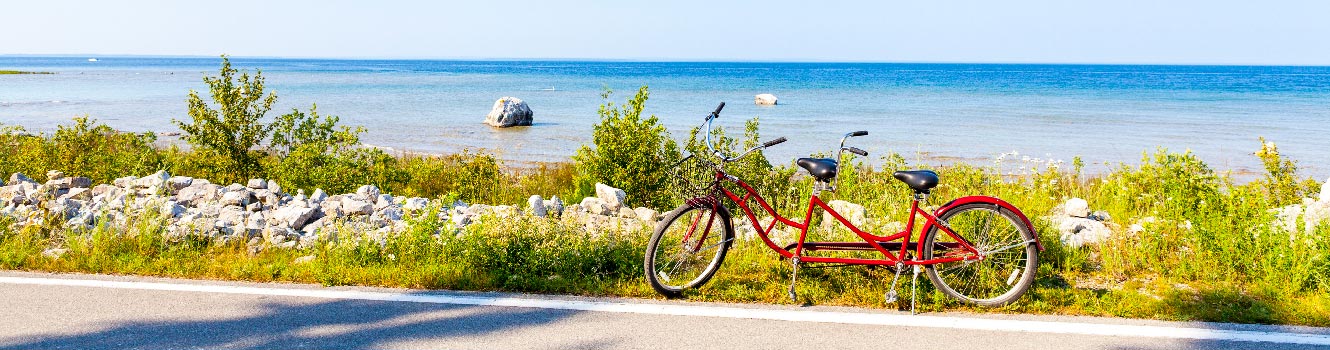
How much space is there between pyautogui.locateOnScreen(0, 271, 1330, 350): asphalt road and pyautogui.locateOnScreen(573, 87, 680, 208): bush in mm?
3909

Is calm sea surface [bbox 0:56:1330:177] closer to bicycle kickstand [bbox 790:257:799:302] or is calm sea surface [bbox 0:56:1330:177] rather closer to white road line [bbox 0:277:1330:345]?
bicycle kickstand [bbox 790:257:799:302]

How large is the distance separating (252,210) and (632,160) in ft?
11.9

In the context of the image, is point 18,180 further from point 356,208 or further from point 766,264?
point 766,264

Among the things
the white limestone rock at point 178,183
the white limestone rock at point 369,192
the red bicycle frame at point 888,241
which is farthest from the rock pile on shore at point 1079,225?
the white limestone rock at point 178,183

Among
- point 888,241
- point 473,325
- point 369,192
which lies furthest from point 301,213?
point 888,241

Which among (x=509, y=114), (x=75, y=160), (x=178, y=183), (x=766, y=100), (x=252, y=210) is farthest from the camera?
(x=766, y=100)

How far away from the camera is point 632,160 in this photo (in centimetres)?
947

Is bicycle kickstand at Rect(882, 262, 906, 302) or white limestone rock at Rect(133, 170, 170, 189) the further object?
white limestone rock at Rect(133, 170, 170, 189)

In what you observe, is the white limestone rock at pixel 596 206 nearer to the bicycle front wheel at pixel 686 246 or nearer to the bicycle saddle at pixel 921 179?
the bicycle front wheel at pixel 686 246

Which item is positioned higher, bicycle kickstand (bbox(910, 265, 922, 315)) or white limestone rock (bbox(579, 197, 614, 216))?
bicycle kickstand (bbox(910, 265, 922, 315))

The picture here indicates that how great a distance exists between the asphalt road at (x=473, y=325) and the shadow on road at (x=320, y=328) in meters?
0.01

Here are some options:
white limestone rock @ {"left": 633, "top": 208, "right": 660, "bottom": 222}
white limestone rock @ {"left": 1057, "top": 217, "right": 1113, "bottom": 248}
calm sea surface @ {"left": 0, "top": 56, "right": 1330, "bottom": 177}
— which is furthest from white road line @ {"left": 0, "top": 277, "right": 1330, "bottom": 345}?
calm sea surface @ {"left": 0, "top": 56, "right": 1330, "bottom": 177}

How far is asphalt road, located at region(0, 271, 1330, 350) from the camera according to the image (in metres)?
4.64

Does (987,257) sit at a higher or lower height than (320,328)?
higher
